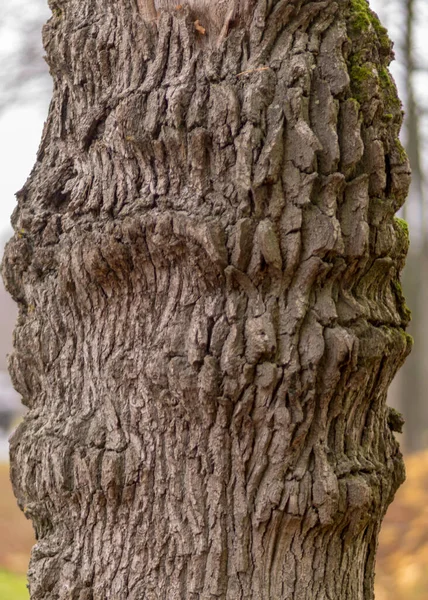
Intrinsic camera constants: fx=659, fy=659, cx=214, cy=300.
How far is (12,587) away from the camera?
551 cm

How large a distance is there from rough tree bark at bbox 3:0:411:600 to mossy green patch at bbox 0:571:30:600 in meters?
4.02

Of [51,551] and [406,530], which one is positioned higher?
[406,530]

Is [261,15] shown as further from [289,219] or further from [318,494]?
[318,494]

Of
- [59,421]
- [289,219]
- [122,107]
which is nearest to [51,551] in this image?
[59,421]

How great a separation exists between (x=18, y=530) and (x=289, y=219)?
7237 millimetres

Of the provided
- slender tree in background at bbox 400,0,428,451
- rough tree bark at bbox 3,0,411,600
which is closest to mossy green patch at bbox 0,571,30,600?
rough tree bark at bbox 3,0,411,600

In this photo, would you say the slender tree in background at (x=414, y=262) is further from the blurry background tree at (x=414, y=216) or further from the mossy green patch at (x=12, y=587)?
the mossy green patch at (x=12, y=587)

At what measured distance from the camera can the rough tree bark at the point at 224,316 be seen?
1.57 m

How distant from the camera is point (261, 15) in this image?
1.65 metres

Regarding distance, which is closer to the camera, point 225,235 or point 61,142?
point 225,235

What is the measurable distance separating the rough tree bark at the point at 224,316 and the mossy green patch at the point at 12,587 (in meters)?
4.02

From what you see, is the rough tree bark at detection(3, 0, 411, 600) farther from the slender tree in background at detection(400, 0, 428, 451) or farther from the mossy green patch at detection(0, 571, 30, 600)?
the slender tree in background at detection(400, 0, 428, 451)

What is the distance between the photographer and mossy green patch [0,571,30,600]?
5.25 m

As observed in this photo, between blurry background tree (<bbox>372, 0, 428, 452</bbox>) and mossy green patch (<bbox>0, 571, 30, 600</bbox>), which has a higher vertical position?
blurry background tree (<bbox>372, 0, 428, 452</bbox>)
